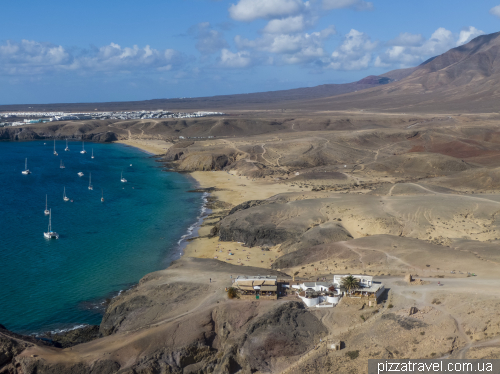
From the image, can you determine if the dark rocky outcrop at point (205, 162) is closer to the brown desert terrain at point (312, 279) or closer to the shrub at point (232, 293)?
the brown desert terrain at point (312, 279)

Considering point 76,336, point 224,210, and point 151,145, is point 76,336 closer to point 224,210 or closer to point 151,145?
point 224,210

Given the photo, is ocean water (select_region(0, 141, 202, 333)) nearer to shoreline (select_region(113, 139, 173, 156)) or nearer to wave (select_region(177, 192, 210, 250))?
wave (select_region(177, 192, 210, 250))

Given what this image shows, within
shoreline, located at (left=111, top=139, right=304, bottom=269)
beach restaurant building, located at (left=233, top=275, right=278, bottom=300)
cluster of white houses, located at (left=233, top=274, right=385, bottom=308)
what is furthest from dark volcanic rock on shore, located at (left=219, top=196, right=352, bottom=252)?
beach restaurant building, located at (left=233, top=275, right=278, bottom=300)

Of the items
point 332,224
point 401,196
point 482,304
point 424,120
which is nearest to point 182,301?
point 482,304

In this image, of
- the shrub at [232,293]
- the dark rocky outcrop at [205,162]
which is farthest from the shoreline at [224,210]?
the shrub at [232,293]

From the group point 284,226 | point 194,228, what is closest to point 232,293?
point 284,226
